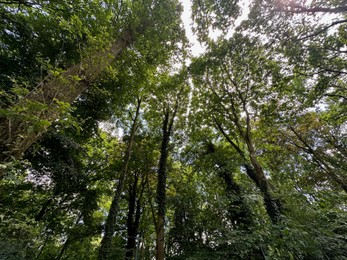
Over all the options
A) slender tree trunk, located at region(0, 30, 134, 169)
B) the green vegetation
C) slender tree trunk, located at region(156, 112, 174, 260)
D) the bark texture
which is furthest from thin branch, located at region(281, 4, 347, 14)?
slender tree trunk, located at region(156, 112, 174, 260)

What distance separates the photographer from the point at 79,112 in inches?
222

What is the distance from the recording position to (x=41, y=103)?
1769mm

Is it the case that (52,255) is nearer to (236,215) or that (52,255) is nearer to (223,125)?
(236,215)

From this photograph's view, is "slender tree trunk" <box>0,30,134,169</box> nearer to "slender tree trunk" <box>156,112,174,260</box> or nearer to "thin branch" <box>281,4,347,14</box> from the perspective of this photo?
"slender tree trunk" <box>156,112,174,260</box>

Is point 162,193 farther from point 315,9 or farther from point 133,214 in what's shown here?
point 315,9

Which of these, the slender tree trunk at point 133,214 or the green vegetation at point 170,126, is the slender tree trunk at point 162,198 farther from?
the slender tree trunk at point 133,214

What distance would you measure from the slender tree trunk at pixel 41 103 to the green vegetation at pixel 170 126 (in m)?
0.03

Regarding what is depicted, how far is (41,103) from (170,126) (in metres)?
7.29

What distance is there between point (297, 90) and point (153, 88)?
6287 mm

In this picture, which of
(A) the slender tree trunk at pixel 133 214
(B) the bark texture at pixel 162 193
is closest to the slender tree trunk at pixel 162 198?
(B) the bark texture at pixel 162 193

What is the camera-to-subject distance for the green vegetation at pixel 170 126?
3.17 m

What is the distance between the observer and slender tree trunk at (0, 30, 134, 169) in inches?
74.3

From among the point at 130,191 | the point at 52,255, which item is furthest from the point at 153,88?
the point at 52,255

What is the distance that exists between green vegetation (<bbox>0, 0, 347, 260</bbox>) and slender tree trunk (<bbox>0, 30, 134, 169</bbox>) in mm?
26
